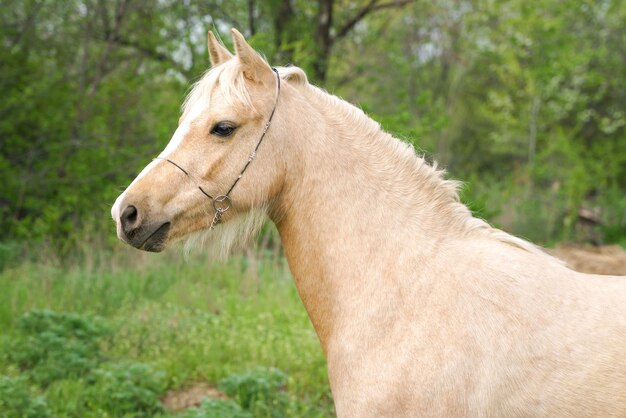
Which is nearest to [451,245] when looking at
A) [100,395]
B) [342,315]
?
[342,315]

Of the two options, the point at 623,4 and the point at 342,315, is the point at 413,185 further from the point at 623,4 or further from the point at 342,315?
the point at 623,4

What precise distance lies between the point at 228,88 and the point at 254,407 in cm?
264

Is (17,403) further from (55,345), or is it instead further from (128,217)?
(128,217)

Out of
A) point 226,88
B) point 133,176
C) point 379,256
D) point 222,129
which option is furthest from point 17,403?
point 133,176

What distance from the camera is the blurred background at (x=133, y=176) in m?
5.03

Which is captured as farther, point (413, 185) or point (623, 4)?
point (623, 4)

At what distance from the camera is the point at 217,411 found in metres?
4.16

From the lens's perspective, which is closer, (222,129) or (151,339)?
(222,129)

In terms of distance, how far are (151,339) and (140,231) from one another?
3386 mm

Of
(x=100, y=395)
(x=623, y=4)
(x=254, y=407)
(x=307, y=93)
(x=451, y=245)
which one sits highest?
(x=623, y=4)

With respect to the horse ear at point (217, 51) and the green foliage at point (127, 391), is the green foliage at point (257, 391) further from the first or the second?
the horse ear at point (217, 51)

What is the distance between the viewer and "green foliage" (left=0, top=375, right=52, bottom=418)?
13.8 feet

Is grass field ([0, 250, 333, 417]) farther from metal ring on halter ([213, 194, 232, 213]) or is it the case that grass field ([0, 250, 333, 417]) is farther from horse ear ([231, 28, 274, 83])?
horse ear ([231, 28, 274, 83])

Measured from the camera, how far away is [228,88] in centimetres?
278
